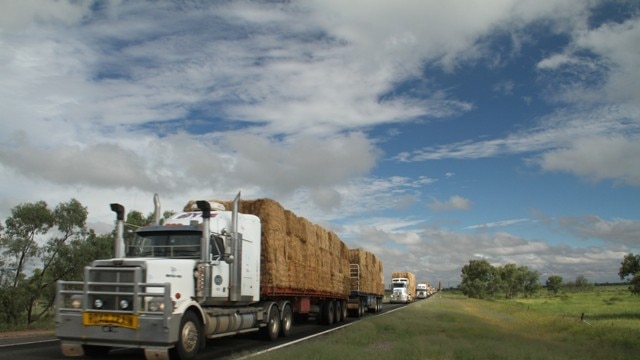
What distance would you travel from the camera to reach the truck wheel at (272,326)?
53.8 ft

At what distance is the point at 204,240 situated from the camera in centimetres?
1238

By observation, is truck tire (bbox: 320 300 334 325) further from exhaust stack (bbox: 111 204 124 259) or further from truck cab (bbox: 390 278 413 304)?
truck cab (bbox: 390 278 413 304)

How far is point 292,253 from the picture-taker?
18.6 m

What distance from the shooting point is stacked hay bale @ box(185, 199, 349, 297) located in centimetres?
1656

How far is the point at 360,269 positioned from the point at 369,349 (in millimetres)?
18530

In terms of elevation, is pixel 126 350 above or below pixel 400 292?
above

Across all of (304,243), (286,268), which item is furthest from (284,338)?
(304,243)

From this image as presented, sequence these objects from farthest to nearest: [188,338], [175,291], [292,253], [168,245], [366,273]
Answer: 1. [366,273]
2. [292,253]
3. [168,245]
4. [175,291]
5. [188,338]

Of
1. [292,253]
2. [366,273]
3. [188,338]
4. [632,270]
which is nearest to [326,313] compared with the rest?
[292,253]

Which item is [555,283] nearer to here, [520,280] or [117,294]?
[520,280]

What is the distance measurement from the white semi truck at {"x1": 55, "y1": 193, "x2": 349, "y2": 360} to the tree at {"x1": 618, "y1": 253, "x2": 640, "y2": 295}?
120 ft

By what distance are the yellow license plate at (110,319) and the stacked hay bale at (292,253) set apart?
5.93 meters

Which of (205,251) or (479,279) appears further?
(479,279)

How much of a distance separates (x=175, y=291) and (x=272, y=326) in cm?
603
